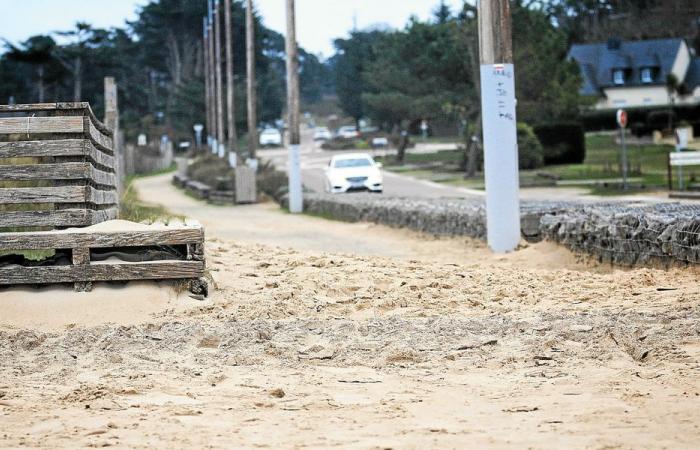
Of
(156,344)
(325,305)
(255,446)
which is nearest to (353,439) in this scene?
(255,446)

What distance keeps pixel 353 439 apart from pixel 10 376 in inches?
122

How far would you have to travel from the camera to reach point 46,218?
11039mm

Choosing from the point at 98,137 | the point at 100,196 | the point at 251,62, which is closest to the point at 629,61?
the point at 251,62

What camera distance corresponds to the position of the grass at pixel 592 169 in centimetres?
3844

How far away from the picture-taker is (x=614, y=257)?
44.3 feet

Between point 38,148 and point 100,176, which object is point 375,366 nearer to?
point 38,148

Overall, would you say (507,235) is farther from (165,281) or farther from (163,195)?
(163,195)

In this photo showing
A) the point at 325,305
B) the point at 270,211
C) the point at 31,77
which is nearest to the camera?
the point at 325,305

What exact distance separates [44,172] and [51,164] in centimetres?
10

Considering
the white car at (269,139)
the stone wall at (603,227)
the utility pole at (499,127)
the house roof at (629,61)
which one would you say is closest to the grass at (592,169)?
the stone wall at (603,227)

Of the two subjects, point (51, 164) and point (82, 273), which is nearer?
point (82, 273)

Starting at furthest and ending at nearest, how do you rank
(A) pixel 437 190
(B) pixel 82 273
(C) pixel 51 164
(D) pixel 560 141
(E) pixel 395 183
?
(D) pixel 560 141 → (E) pixel 395 183 → (A) pixel 437 190 → (C) pixel 51 164 → (B) pixel 82 273

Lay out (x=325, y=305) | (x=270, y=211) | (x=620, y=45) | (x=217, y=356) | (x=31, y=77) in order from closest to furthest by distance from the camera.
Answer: (x=217, y=356)
(x=325, y=305)
(x=270, y=211)
(x=31, y=77)
(x=620, y=45)

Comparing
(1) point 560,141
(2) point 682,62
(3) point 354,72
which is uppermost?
(3) point 354,72
